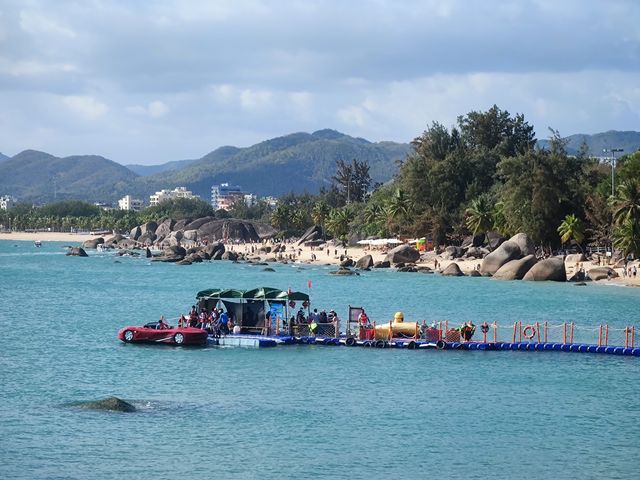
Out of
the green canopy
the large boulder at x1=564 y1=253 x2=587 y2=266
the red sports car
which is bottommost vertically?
the red sports car

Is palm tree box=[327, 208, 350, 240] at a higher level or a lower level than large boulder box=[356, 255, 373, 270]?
higher

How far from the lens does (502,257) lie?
103m

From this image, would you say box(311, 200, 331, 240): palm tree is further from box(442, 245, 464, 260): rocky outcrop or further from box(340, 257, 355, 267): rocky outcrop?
box(442, 245, 464, 260): rocky outcrop

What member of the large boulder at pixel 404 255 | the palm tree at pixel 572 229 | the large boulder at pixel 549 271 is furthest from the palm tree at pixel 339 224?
the large boulder at pixel 549 271

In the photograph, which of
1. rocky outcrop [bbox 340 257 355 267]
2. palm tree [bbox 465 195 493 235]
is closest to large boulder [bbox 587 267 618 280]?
palm tree [bbox 465 195 493 235]

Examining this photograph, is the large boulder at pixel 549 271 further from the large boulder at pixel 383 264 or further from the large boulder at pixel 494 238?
the large boulder at pixel 383 264

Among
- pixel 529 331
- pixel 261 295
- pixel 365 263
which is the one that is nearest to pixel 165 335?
pixel 261 295

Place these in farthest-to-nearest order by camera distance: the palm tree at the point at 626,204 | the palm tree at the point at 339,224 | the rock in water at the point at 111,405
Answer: the palm tree at the point at 339,224 < the palm tree at the point at 626,204 < the rock in water at the point at 111,405

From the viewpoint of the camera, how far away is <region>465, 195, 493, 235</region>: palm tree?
117500 millimetres

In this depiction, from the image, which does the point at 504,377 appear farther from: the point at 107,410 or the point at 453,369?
the point at 107,410

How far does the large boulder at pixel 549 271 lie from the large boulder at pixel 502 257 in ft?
26.1

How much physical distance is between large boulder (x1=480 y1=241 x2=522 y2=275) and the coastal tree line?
5.37 metres

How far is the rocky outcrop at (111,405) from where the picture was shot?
3653 cm

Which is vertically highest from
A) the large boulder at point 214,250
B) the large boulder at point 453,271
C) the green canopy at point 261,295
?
the large boulder at point 214,250
